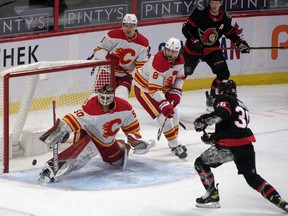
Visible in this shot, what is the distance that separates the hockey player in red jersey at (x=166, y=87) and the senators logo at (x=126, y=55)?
0.31 meters

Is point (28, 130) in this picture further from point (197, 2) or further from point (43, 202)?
point (197, 2)

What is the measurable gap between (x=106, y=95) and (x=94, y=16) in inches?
108

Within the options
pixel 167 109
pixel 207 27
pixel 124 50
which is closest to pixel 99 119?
pixel 167 109

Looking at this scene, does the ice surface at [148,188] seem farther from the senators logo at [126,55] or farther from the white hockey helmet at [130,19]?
the white hockey helmet at [130,19]

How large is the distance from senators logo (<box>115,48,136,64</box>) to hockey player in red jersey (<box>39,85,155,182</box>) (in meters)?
1.09

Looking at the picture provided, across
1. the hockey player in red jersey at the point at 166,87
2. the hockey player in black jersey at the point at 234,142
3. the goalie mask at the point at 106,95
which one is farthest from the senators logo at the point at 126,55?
the hockey player in black jersey at the point at 234,142

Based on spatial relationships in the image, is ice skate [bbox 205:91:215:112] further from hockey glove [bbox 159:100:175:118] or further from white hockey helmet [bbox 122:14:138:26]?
hockey glove [bbox 159:100:175:118]

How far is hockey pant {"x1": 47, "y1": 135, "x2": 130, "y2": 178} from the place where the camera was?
7.82 m

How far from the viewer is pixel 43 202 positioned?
7.23m

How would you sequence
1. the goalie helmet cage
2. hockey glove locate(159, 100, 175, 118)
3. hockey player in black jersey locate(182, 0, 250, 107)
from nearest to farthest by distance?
the goalie helmet cage → hockey glove locate(159, 100, 175, 118) → hockey player in black jersey locate(182, 0, 250, 107)

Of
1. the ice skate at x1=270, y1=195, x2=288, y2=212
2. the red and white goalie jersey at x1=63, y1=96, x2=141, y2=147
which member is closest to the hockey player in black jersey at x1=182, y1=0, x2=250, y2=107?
the red and white goalie jersey at x1=63, y1=96, x2=141, y2=147

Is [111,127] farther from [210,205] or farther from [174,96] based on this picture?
[210,205]

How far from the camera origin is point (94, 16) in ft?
34.0

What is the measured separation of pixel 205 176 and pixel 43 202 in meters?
1.08
